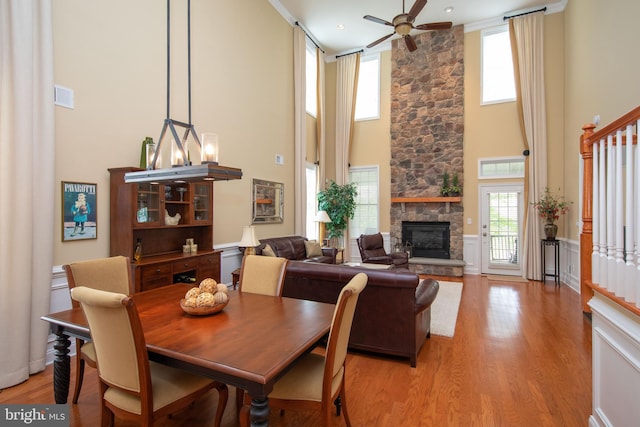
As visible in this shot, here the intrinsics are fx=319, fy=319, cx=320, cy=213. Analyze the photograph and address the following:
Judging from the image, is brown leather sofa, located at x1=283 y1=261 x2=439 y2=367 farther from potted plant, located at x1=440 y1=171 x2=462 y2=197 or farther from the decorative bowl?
potted plant, located at x1=440 y1=171 x2=462 y2=197

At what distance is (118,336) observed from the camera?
4.87 feet

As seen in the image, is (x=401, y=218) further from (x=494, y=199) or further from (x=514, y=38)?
(x=514, y=38)

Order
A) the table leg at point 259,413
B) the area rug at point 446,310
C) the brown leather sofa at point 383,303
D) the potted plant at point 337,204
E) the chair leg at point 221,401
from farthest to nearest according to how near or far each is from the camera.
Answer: the potted plant at point 337,204 < the area rug at point 446,310 < the brown leather sofa at point 383,303 < the chair leg at point 221,401 < the table leg at point 259,413

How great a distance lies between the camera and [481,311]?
457 centimetres

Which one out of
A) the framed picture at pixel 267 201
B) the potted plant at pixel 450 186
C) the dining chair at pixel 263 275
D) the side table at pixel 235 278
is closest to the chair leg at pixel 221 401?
the dining chair at pixel 263 275

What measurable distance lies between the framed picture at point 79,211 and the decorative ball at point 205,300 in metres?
2.06

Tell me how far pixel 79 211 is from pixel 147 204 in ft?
1.97

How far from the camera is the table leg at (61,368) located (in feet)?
6.68

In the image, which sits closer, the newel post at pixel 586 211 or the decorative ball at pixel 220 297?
the decorative ball at pixel 220 297

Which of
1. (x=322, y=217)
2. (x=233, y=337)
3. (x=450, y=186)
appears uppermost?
(x=450, y=186)

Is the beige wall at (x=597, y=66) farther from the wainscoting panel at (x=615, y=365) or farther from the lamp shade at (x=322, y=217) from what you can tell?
the lamp shade at (x=322, y=217)

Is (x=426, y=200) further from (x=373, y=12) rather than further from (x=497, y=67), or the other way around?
(x=373, y=12)

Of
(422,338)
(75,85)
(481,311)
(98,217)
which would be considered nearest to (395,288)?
(422,338)

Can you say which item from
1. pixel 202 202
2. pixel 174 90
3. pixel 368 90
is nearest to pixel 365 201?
pixel 368 90
